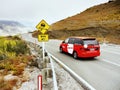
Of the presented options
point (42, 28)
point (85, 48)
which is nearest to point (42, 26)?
point (42, 28)

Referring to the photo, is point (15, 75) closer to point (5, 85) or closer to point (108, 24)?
point (5, 85)

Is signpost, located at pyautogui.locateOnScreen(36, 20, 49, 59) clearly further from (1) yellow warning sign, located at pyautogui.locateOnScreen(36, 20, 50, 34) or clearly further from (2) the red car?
(2) the red car

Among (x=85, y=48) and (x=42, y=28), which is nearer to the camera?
(x=42, y=28)

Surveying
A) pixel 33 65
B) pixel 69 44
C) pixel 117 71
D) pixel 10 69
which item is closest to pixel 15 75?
pixel 10 69

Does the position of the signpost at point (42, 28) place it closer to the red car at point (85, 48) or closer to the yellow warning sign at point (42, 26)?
the yellow warning sign at point (42, 26)

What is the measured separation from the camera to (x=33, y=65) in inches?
608

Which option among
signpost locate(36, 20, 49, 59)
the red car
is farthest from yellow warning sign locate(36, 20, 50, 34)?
the red car

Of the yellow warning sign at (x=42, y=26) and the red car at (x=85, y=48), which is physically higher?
the yellow warning sign at (x=42, y=26)

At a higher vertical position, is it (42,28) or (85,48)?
(42,28)

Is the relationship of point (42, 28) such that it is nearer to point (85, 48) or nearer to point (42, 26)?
point (42, 26)

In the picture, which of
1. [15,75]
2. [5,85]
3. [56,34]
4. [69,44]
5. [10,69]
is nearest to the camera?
[5,85]

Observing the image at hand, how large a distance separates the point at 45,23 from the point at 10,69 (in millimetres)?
3331

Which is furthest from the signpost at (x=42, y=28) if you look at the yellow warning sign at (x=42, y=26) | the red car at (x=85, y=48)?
the red car at (x=85, y=48)

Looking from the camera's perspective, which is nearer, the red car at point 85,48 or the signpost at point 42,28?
the signpost at point 42,28
